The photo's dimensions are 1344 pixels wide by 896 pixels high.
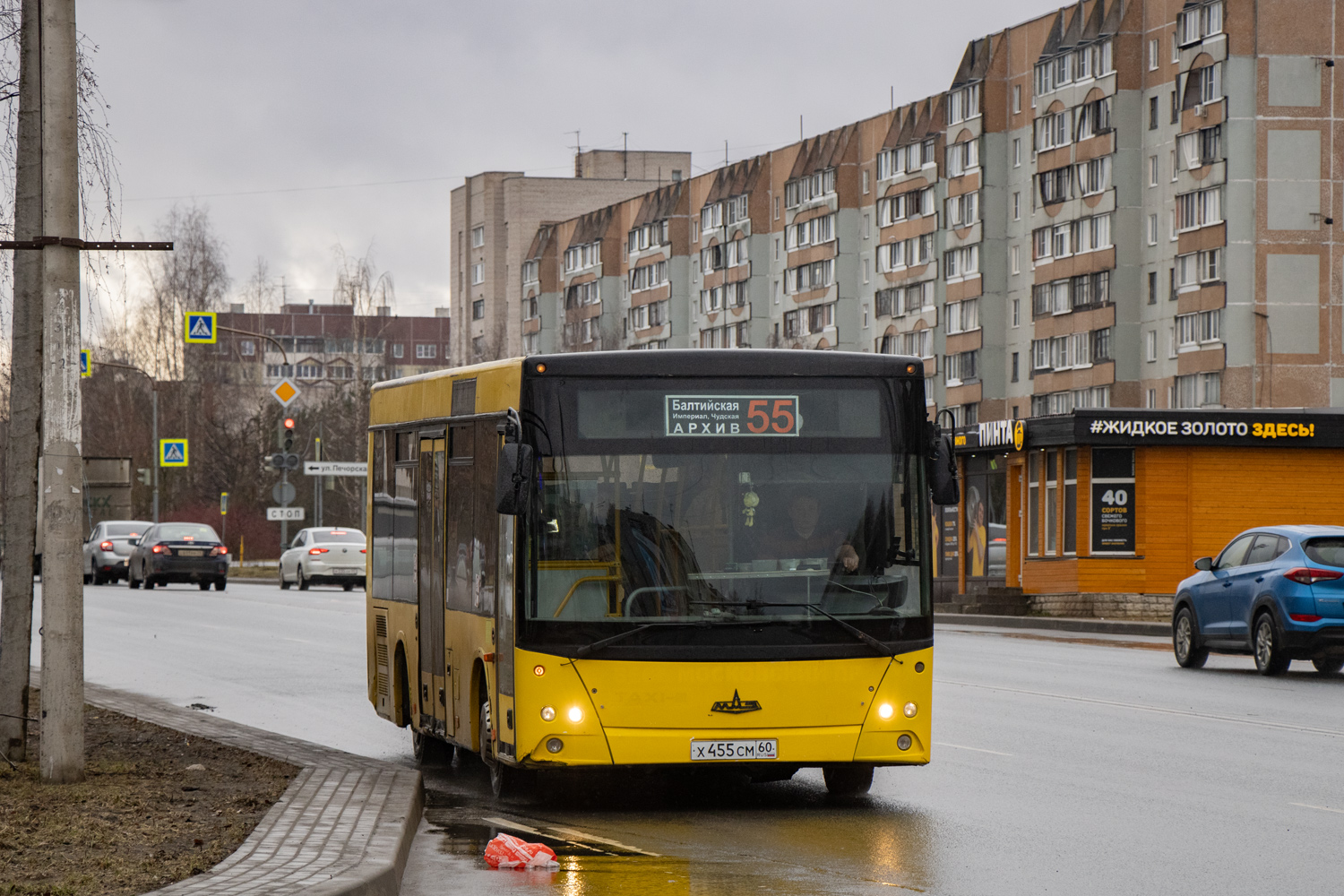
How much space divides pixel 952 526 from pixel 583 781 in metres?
35.6

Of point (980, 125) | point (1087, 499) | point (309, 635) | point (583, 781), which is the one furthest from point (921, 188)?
point (583, 781)

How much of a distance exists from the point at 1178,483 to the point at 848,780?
3008 centimetres

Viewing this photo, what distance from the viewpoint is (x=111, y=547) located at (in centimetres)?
5528

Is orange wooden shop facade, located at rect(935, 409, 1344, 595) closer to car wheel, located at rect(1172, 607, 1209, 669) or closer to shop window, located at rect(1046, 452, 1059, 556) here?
shop window, located at rect(1046, 452, 1059, 556)

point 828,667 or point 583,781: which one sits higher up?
point 828,667

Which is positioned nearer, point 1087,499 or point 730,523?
point 730,523

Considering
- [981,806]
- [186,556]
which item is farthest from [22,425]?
[186,556]

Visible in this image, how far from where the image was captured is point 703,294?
114 metres

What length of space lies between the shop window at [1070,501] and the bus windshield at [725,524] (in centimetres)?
3098

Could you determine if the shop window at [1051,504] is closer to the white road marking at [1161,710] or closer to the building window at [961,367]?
the white road marking at [1161,710]

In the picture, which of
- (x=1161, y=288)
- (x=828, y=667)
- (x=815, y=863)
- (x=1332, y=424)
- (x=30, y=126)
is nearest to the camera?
(x=815, y=863)

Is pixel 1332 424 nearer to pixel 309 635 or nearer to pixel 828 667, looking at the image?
pixel 309 635

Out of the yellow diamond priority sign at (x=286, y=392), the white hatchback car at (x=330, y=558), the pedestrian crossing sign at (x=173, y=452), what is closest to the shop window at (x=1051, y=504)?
the white hatchback car at (x=330, y=558)

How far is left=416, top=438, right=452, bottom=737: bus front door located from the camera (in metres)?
13.0
